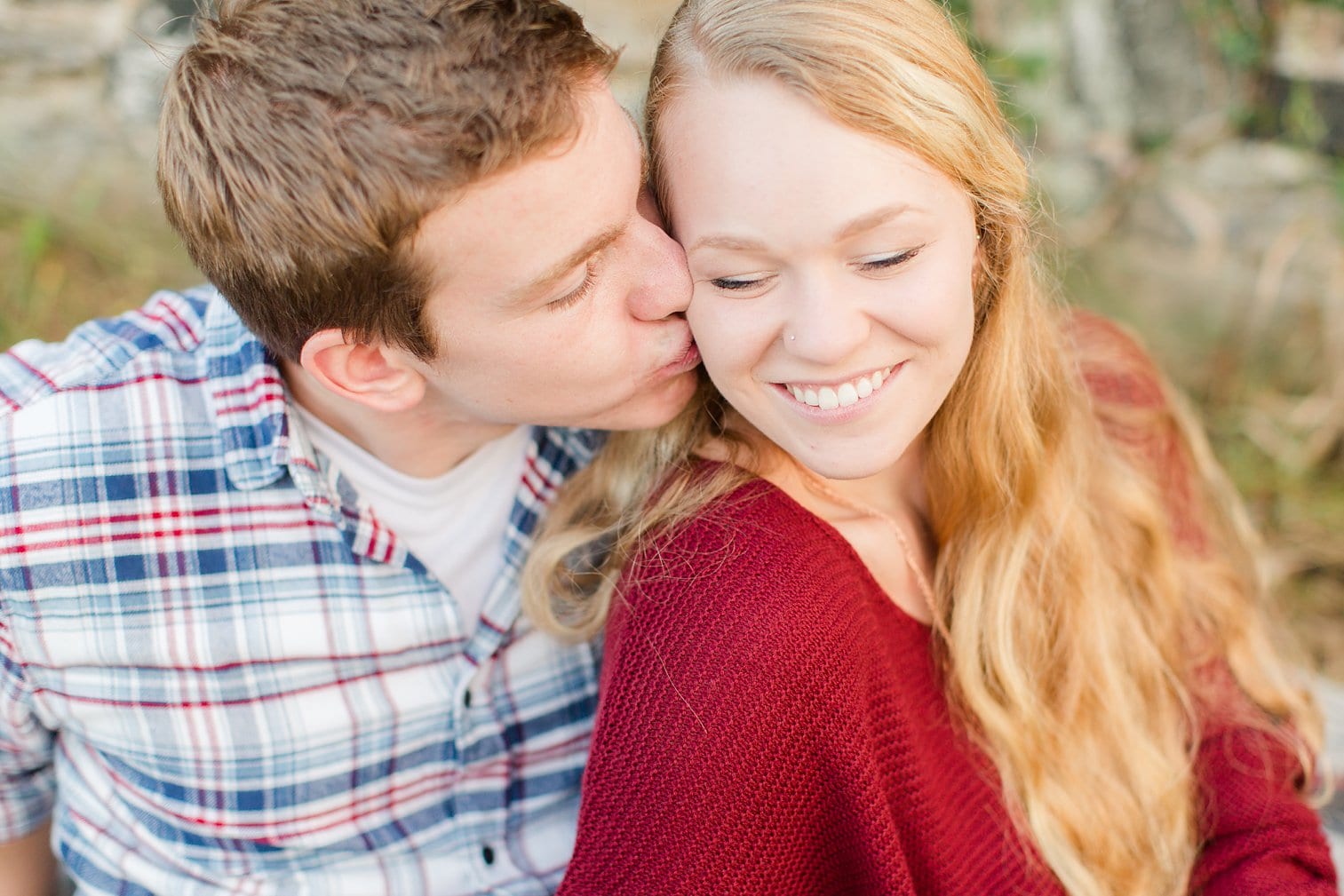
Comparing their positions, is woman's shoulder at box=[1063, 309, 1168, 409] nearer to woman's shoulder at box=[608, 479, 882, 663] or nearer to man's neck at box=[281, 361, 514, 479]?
woman's shoulder at box=[608, 479, 882, 663]

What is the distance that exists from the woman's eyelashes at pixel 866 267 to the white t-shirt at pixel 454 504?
62 centimetres

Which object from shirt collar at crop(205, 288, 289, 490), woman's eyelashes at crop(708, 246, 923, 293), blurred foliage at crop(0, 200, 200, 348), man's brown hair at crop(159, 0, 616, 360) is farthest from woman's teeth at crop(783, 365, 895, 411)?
blurred foliage at crop(0, 200, 200, 348)

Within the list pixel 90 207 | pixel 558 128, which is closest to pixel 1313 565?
pixel 558 128

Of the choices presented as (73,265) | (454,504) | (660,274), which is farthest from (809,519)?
(73,265)

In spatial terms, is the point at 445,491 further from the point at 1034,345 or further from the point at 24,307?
the point at 24,307

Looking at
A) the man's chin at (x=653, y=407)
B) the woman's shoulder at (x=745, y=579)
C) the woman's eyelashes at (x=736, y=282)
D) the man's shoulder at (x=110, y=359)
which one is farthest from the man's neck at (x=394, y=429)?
the woman's eyelashes at (x=736, y=282)

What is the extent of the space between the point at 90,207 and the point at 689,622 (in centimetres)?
241

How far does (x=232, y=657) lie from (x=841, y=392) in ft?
3.53

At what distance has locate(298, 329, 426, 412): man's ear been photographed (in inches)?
76.2

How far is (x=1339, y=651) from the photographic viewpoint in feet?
10.9

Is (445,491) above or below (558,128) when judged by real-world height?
below

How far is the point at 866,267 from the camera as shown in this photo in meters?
1.74

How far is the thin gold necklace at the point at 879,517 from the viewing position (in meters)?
2.09

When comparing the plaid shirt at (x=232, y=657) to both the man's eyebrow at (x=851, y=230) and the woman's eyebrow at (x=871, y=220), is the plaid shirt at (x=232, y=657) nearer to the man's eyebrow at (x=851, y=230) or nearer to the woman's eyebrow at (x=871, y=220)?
the man's eyebrow at (x=851, y=230)
